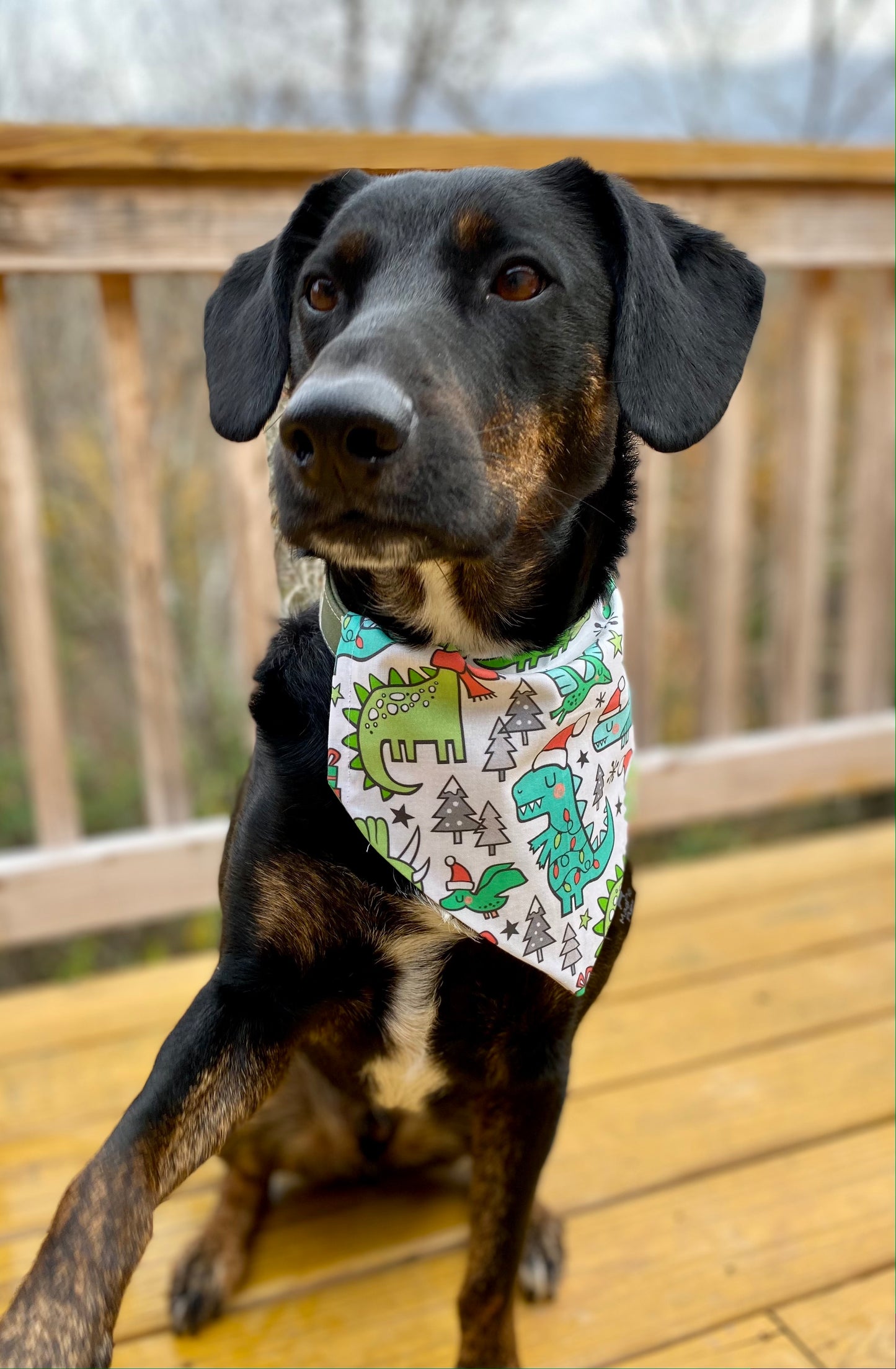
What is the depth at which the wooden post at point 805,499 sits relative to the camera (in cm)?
285

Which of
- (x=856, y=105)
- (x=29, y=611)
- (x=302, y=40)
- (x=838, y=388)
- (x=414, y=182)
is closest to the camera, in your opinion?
(x=414, y=182)

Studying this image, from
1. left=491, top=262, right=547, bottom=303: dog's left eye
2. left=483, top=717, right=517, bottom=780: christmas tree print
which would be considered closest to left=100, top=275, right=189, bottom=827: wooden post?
left=491, top=262, right=547, bottom=303: dog's left eye

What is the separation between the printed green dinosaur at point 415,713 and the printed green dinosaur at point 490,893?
135 millimetres

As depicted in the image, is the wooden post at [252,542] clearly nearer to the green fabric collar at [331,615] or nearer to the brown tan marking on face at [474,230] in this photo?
the green fabric collar at [331,615]

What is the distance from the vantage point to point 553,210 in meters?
1.34

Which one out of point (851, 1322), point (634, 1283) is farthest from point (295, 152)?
point (851, 1322)

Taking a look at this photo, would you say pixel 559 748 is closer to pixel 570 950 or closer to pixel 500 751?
pixel 500 751

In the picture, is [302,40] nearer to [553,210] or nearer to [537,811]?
[553,210]

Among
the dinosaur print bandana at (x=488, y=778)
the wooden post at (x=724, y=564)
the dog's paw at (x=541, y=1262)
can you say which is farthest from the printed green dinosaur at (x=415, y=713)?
the wooden post at (x=724, y=564)

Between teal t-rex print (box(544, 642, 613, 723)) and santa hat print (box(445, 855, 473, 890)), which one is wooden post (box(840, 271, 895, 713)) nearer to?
teal t-rex print (box(544, 642, 613, 723))

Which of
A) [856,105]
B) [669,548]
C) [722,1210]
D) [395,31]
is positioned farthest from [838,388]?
[722,1210]

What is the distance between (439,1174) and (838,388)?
5.98 m

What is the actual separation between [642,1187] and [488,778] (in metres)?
0.97

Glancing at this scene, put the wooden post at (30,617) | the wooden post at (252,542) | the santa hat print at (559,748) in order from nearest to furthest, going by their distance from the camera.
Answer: the santa hat print at (559,748) < the wooden post at (30,617) < the wooden post at (252,542)
